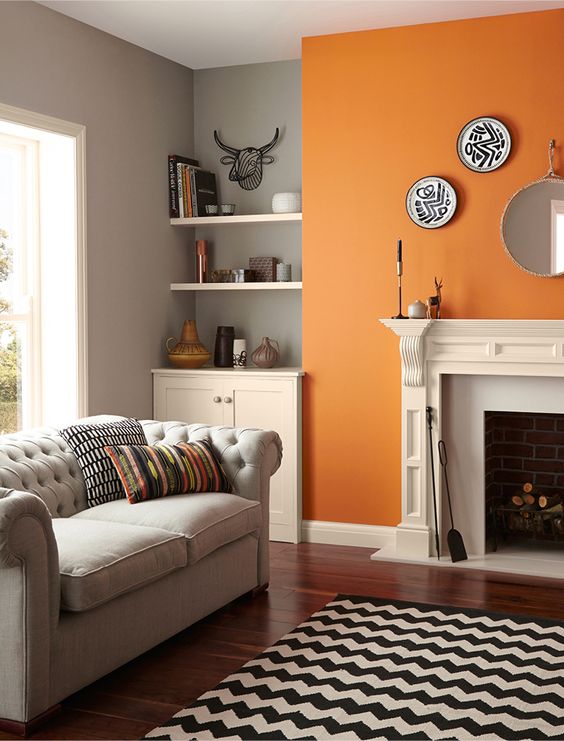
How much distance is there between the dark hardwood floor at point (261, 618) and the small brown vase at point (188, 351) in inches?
46.5

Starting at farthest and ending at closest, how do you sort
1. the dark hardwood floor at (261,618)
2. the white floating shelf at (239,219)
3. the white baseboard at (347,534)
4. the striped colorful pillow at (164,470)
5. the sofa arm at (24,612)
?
the white floating shelf at (239,219) → the white baseboard at (347,534) → the striped colorful pillow at (164,470) → the dark hardwood floor at (261,618) → the sofa arm at (24,612)

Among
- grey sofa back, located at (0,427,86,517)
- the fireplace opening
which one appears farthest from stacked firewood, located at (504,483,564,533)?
grey sofa back, located at (0,427,86,517)

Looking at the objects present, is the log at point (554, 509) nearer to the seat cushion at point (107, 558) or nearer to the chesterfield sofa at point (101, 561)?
the chesterfield sofa at point (101, 561)

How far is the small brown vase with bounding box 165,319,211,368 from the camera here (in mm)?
5387

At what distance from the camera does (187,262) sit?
572cm

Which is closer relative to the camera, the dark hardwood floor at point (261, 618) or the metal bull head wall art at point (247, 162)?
the dark hardwood floor at point (261, 618)

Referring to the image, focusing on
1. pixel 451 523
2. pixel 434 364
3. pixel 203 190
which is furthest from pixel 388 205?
pixel 451 523

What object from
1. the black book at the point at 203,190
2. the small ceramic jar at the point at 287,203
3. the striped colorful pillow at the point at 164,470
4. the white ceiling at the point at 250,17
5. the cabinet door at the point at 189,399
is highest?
the white ceiling at the point at 250,17

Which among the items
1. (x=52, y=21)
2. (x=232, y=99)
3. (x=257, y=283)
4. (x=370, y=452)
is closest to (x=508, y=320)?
(x=370, y=452)

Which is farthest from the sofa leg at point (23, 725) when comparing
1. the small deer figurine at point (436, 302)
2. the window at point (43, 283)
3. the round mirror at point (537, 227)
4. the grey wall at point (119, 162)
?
the round mirror at point (537, 227)

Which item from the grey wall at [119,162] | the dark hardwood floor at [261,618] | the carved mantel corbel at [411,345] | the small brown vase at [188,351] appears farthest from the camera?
the small brown vase at [188,351]

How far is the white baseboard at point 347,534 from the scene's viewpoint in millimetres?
4969

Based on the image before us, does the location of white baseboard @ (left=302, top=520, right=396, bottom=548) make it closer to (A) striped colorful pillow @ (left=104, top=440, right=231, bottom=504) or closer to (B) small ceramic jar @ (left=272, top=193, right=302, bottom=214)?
(A) striped colorful pillow @ (left=104, top=440, right=231, bottom=504)

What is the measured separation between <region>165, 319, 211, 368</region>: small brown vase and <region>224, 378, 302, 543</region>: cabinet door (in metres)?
0.34
